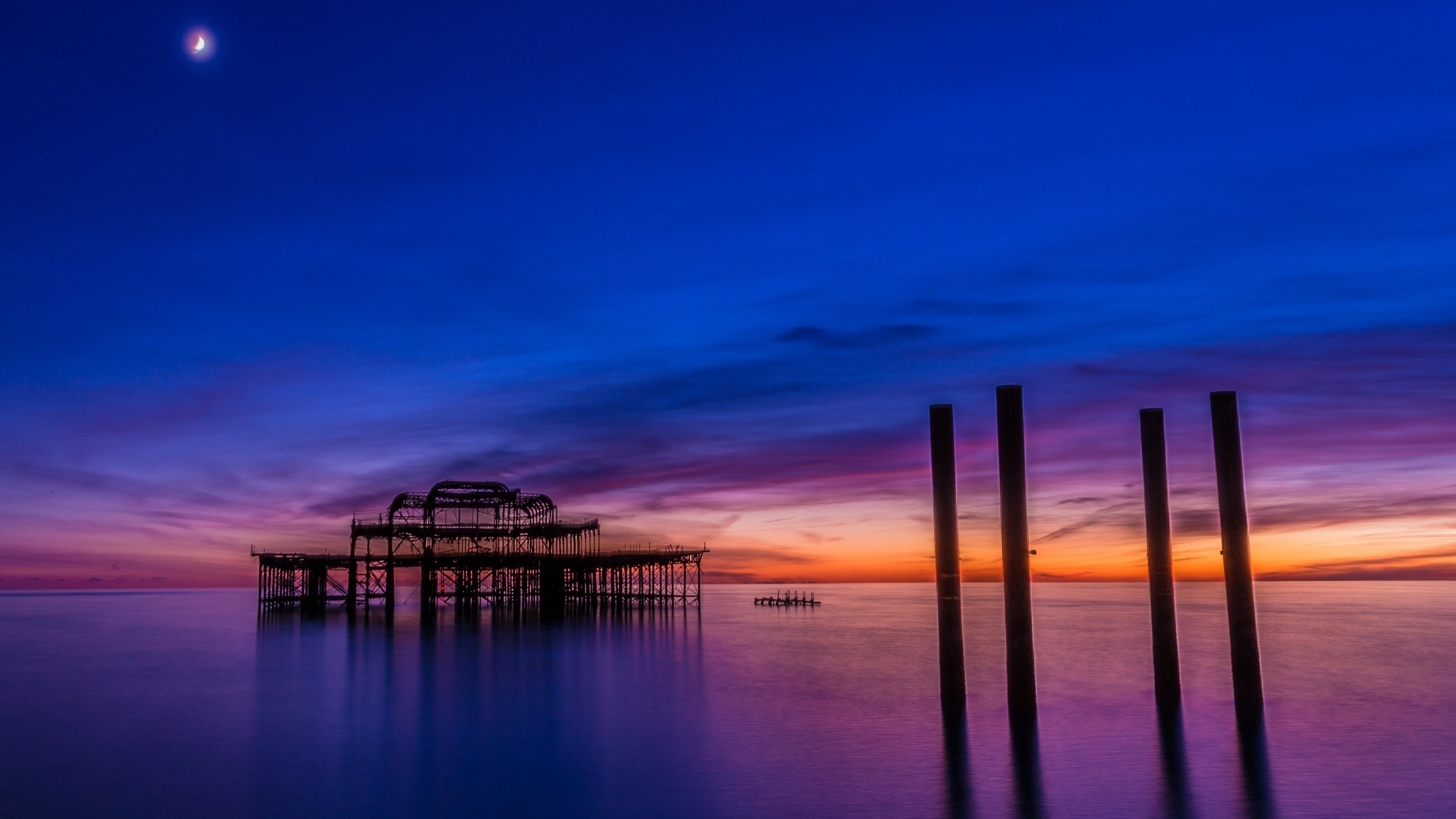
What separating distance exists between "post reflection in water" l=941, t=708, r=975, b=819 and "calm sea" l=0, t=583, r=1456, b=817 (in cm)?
9

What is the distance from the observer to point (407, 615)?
283ft

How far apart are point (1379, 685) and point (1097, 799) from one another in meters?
28.6

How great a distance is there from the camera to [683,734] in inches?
1085

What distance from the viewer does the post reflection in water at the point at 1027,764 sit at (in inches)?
760

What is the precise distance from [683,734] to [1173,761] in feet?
41.6

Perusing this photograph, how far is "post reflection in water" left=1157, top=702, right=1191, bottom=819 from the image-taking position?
1944cm

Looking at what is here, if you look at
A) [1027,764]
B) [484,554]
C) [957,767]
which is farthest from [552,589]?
[1027,764]

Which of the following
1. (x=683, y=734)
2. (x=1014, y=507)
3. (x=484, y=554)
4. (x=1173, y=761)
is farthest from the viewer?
(x=484, y=554)

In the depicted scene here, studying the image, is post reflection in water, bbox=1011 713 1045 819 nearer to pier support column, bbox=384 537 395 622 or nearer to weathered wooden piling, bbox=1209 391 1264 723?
weathered wooden piling, bbox=1209 391 1264 723

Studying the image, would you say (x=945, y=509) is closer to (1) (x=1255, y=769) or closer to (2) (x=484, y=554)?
(1) (x=1255, y=769)

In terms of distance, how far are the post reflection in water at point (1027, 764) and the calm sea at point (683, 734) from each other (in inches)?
3.9

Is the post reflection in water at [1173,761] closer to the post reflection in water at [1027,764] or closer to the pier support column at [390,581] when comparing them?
the post reflection in water at [1027,764]

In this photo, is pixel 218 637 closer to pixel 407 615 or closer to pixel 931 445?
pixel 407 615

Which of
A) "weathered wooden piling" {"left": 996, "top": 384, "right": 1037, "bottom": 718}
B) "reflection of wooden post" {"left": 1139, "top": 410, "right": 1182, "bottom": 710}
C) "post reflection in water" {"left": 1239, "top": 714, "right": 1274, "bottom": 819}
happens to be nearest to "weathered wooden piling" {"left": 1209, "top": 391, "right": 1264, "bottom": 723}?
"reflection of wooden post" {"left": 1139, "top": 410, "right": 1182, "bottom": 710}
